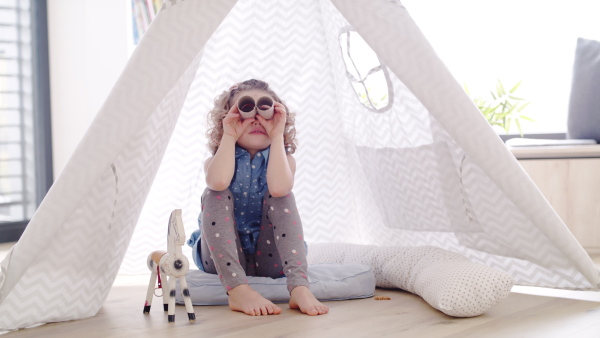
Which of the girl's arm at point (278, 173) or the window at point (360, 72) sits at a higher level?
the window at point (360, 72)

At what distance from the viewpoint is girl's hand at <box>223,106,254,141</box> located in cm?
167

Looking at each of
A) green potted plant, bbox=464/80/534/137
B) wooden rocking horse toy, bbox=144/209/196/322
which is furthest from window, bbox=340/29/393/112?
green potted plant, bbox=464/80/534/137

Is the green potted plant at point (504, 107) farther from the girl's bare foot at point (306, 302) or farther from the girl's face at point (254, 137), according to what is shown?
the girl's bare foot at point (306, 302)

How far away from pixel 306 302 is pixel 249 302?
5.1 inches

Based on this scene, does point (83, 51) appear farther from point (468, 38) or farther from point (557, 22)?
point (557, 22)

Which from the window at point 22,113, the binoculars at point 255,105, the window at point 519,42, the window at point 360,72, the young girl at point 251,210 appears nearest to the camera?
the young girl at point 251,210

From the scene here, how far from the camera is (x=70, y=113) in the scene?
3572 millimetres

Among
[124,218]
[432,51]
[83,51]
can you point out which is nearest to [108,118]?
[124,218]

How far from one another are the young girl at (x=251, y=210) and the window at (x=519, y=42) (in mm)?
1911

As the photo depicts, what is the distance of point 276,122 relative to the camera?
1.70m

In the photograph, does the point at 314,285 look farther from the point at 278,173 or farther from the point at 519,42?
the point at 519,42

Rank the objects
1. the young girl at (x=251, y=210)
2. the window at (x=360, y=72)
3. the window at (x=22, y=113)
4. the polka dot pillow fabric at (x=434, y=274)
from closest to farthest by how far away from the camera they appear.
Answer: the polka dot pillow fabric at (x=434, y=274)
the young girl at (x=251, y=210)
the window at (x=360, y=72)
the window at (x=22, y=113)

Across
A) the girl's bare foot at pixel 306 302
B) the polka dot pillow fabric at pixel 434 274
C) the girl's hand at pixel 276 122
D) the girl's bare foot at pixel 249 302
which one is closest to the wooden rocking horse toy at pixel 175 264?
the girl's bare foot at pixel 249 302

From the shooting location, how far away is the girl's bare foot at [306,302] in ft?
4.98
